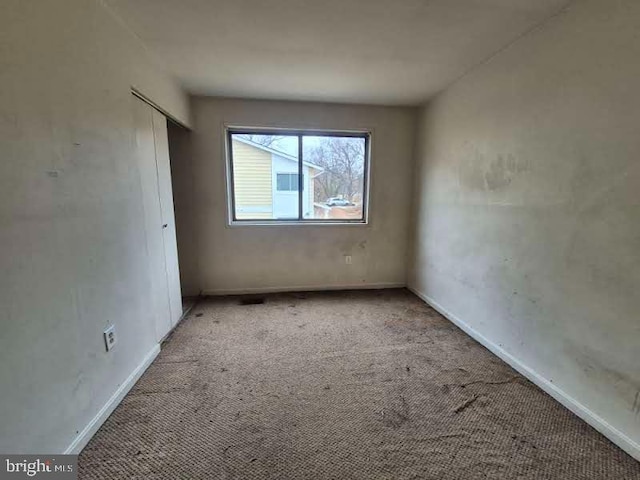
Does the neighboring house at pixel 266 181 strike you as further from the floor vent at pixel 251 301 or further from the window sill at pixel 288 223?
the floor vent at pixel 251 301

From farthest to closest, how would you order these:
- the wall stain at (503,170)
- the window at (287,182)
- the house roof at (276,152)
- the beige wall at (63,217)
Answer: the window at (287,182) → the house roof at (276,152) → the wall stain at (503,170) → the beige wall at (63,217)

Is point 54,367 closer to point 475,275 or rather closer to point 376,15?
point 376,15

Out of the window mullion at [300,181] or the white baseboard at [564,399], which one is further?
the window mullion at [300,181]

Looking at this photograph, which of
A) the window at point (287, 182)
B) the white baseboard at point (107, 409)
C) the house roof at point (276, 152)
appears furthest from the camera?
the window at point (287, 182)

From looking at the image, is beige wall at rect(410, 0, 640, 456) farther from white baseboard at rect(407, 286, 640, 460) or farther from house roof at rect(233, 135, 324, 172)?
house roof at rect(233, 135, 324, 172)

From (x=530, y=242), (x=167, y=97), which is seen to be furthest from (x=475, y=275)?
(x=167, y=97)

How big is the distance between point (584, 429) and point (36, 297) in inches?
109

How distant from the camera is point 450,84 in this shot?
9.00ft

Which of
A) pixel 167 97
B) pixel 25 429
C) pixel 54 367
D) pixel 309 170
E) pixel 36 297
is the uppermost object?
pixel 167 97

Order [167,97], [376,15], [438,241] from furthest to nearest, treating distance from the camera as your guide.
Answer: [438,241], [167,97], [376,15]

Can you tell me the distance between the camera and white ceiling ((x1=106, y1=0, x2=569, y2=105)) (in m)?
1.62

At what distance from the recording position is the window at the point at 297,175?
3402mm

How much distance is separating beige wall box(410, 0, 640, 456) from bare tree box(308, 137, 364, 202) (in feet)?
4.15

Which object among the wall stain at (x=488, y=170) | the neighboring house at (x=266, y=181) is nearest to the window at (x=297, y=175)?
the neighboring house at (x=266, y=181)
